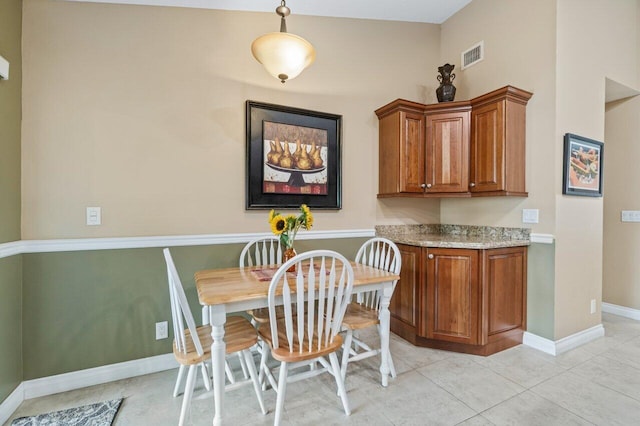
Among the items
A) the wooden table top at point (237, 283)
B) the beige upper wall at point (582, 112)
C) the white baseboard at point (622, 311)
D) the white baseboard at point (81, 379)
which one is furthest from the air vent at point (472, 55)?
the white baseboard at point (81, 379)

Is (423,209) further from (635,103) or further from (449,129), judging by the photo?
(635,103)

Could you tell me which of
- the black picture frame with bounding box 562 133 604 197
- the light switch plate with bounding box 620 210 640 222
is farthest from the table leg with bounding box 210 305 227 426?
the light switch plate with bounding box 620 210 640 222

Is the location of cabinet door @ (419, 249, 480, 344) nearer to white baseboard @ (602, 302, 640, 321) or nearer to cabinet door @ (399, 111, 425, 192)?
cabinet door @ (399, 111, 425, 192)

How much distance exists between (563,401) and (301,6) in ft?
11.8

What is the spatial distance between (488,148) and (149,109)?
281 cm

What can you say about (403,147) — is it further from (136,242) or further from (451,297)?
(136,242)

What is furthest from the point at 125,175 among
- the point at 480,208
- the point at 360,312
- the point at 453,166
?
the point at 480,208

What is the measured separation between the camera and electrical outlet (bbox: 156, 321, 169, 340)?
7.18 feet

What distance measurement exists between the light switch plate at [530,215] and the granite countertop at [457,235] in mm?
90

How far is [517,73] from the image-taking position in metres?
2.68

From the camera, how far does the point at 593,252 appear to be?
2740mm

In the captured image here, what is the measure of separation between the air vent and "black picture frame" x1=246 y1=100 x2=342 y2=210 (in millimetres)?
1622

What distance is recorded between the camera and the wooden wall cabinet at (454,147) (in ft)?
8.18

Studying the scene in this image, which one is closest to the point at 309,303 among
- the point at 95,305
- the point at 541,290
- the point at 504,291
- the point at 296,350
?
the point at 296,350
